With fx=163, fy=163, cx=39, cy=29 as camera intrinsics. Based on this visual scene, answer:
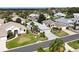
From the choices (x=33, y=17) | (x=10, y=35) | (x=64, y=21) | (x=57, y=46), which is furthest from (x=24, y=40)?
(x=64, y=21)

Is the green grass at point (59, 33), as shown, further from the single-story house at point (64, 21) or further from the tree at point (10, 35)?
the tree at point (10, 35)

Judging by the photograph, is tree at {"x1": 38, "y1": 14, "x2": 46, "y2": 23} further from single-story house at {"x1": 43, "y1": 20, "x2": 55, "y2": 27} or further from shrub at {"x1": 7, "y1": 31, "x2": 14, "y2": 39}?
shrub at {"x1": 7, "y1": 31, "x2": 14, "y2": 39}

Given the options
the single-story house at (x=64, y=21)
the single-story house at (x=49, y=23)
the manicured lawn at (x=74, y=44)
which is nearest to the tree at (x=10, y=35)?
the single-story house at (x=49, y=23)

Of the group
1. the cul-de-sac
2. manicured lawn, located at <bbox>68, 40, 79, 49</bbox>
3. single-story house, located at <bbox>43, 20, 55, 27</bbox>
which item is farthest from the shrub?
manicured lawn, located at <bbox>68, 40, 79, 49</bbox>

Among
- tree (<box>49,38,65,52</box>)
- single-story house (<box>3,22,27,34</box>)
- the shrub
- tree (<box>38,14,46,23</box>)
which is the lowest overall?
tree (<box>49,38,65,52</box>)

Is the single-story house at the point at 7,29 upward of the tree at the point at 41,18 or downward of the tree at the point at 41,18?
downward

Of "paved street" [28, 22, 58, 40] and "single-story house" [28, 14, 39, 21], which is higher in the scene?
"single-story house" [28, 14, 39, 21]

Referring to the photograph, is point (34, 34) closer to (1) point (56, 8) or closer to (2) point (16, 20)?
(2) point (16, 20)
